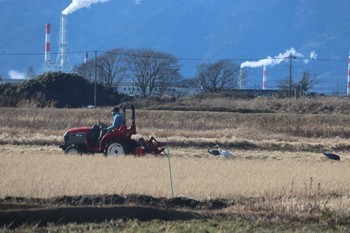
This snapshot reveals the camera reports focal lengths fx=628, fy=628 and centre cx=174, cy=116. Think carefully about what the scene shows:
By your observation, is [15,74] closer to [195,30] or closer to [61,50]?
[195,30]

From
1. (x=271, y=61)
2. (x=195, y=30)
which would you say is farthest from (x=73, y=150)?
(x=195, y=30)

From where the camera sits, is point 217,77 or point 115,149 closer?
point 115,149

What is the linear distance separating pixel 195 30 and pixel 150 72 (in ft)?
193

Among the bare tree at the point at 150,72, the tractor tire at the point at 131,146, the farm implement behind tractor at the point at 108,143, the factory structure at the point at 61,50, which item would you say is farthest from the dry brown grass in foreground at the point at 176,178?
the bare tree at the point at 150,72

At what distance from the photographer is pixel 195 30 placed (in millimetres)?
121125

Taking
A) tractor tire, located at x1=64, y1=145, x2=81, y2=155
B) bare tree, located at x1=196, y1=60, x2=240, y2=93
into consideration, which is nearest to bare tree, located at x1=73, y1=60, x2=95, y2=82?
bare tree, located at x1=196, y1=60, x2=240, y2=93

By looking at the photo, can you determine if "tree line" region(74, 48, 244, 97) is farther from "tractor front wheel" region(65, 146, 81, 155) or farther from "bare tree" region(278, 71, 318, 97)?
"tractor front wheel" region(65, 146, 81, 155)

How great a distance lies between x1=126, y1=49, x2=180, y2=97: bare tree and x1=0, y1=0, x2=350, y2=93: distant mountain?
38901mm

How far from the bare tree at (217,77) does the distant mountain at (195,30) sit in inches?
1344

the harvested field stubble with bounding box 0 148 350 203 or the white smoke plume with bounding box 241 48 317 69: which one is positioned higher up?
the white smoke plume with bounding box 241 48 317 69

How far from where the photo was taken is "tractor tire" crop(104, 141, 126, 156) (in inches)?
705

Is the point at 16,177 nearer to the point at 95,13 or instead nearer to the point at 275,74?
the point at 275,74

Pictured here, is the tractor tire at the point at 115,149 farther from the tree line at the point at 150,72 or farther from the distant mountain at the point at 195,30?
the distant mountain at the point at 195,30

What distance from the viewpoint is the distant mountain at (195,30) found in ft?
357
